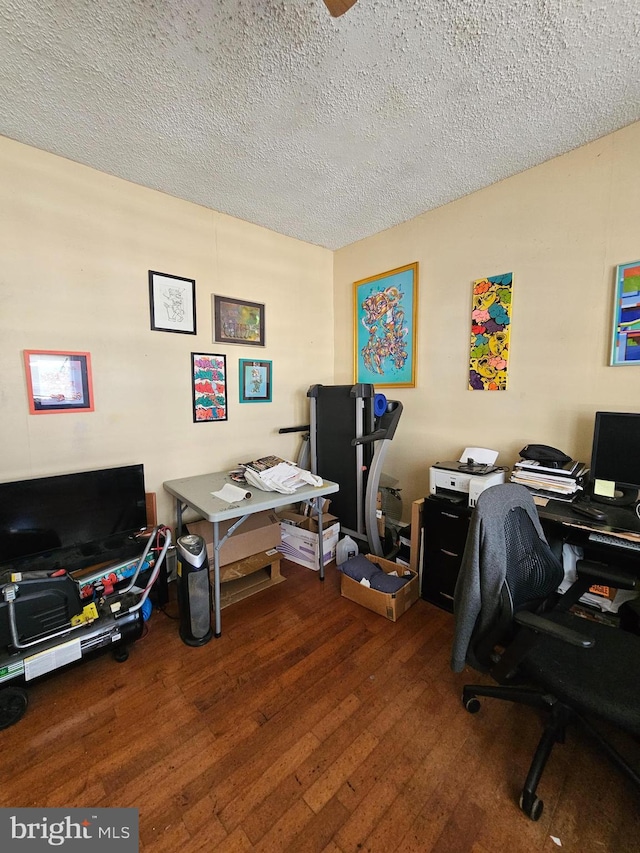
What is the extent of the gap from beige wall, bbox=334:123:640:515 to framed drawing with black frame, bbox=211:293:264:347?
49.3 inches

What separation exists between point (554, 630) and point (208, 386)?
2.47 meters

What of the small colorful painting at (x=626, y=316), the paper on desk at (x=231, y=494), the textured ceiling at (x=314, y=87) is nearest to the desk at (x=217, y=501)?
the paper on desk at (x=231, y=494)

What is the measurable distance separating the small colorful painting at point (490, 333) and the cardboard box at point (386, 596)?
1445 mm

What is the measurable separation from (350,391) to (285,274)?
4.28ft

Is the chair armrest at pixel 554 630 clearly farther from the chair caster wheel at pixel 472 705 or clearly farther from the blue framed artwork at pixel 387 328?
the blue framed artwork at pixel 387 328

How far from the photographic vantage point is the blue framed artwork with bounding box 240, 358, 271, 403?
9.41 ft

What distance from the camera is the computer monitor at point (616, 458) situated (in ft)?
5.53

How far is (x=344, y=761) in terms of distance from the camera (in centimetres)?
128

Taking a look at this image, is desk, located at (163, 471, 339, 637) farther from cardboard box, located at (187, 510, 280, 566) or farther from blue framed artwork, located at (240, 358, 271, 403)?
blue framed artwork, located at (240, 358, 271, 403)

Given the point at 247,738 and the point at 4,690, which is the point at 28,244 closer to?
the point at 4,690

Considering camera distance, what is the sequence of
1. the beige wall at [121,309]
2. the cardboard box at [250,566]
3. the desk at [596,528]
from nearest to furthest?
the desk at [596,528]
the beige wall at [121,309]
the cardboard box at [250,566]

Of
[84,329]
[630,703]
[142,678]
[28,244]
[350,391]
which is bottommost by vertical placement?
[142,678]

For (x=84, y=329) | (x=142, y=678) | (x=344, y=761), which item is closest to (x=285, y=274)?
(x=84, y=329)

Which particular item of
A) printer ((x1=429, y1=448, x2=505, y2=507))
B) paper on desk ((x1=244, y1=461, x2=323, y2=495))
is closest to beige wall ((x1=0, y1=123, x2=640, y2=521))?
printer ((x1=429, y1=448, x2=505, y2=507))
